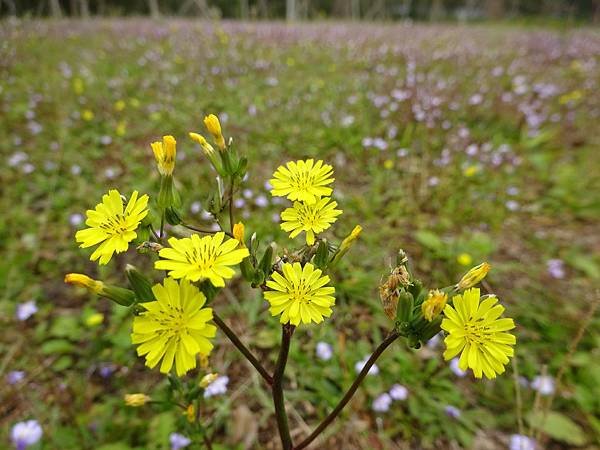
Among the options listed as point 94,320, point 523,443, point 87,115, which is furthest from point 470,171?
point 87,115

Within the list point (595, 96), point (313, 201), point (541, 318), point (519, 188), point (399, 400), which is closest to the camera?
point (313, 201)

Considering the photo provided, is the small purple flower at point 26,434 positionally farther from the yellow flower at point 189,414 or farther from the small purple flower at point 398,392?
the small purple flower at point 398,392

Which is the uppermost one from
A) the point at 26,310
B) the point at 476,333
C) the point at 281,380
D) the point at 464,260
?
the point at 476,333

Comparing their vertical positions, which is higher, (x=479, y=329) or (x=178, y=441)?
(x=479, y=329)

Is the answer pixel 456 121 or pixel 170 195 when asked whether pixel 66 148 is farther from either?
pixel 456 121

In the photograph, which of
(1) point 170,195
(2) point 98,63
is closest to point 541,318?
(1) point 170,195

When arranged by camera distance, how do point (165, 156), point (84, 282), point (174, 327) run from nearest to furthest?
point (174, 327)
point (84, 282)
point (165, 156)

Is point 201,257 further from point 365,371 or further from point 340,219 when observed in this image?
point 340,219

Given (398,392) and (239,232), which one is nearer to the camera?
(239,232)
